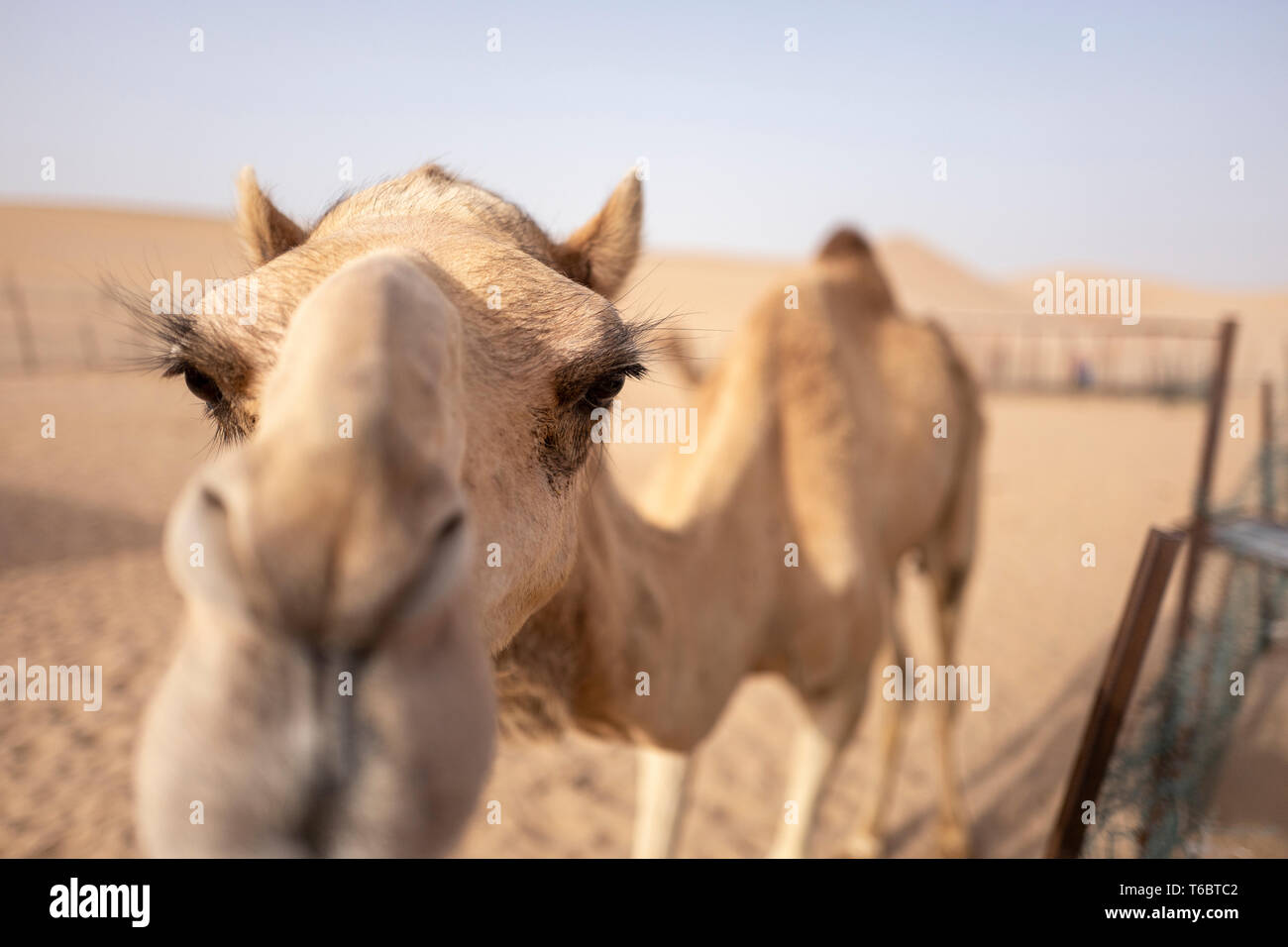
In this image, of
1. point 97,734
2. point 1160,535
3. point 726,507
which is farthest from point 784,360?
point 97,734

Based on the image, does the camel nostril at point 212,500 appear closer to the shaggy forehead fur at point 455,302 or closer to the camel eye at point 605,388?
the shaggy forehead fur at point 455,302

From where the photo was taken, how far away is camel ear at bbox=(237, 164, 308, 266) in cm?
181

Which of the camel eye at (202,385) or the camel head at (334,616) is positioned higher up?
the camel eye at (202,385)

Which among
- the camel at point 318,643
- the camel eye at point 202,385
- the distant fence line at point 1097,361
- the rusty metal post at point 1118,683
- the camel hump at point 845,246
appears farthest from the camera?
the distant fence line at point 1097,361

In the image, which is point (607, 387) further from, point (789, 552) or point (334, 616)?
point (789, 552)

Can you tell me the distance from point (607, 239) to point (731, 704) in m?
4.25

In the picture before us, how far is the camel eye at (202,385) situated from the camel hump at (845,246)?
12.5 feet

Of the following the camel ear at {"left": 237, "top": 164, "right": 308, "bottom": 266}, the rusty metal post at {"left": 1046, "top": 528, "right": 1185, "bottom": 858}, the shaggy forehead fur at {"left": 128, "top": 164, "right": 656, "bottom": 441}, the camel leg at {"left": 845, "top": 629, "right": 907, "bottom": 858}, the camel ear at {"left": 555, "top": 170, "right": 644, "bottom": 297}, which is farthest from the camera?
the camel leg at {"left": 845, "top": 629, "right": 907, "bottom": 858}

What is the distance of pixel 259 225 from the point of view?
184cm

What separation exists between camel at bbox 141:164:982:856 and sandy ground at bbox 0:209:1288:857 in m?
0.33

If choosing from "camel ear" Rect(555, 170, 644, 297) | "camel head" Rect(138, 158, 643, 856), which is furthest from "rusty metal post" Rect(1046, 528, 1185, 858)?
"camel head" Rect(138, 158, 643, 856)

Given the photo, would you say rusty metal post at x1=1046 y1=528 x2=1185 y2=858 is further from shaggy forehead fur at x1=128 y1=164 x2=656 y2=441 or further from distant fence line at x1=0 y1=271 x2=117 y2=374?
distant fence line at x1=0 y1=271 x2=117 y2=374

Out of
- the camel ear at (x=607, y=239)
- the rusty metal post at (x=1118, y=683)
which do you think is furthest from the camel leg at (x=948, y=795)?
the camel ear at (x=607, y=239)

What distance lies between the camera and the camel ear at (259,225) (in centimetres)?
181
